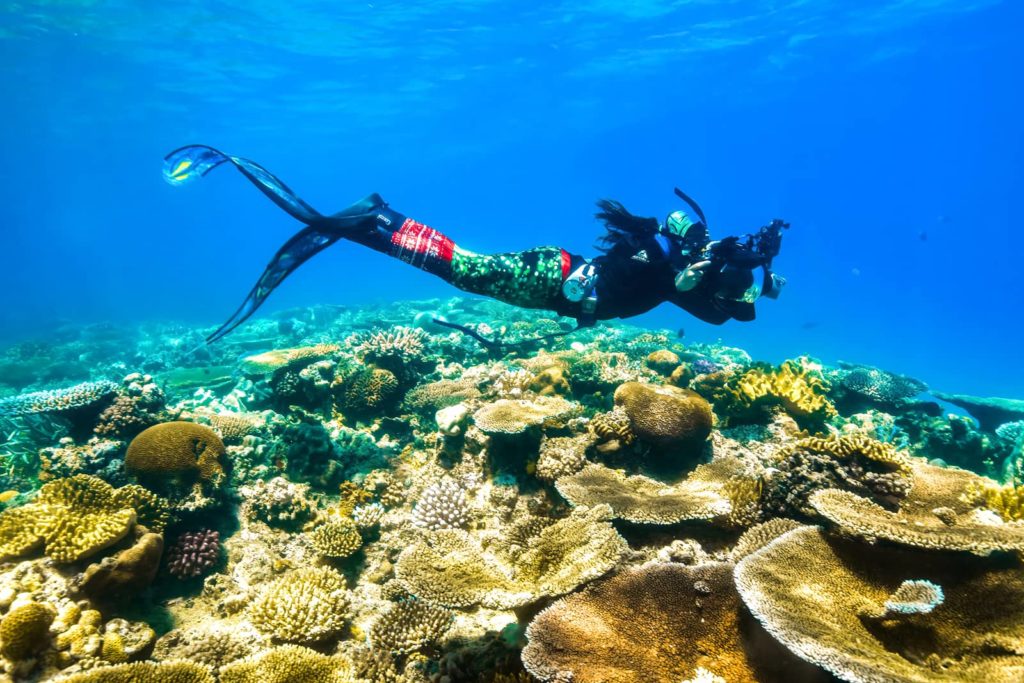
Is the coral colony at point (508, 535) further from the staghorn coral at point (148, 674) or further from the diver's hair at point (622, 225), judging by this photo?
the diver's hair at point (622, 225)

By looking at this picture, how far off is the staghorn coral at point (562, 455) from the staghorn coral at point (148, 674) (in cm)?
359

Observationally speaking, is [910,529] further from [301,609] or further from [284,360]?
[284,360]

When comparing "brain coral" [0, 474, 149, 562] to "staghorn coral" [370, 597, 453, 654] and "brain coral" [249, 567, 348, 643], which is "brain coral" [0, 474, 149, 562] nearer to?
"brain coral" [249, 567, 348, 643]

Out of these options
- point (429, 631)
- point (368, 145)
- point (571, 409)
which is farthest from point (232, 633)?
point (368, 145)

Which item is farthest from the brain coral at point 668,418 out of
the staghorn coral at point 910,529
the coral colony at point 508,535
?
the staghorn coral at point 910,529

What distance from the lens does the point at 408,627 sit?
13.6 feet

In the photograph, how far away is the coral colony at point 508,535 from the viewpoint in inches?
112

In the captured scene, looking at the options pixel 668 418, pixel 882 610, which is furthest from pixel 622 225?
pixel 882 610

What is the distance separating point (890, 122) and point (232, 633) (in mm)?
111403

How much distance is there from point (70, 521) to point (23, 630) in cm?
131

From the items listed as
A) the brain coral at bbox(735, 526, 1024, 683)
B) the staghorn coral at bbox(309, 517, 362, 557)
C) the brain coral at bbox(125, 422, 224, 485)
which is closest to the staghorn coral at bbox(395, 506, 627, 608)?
the brain coral at bbox(735, 526, 1024, 683)

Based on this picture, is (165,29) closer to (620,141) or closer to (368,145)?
(368,145)

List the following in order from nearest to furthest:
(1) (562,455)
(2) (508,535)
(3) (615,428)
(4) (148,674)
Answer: (4) (148,674) < (2) (508,535) < (1) (562,455) < (3) (615,428)

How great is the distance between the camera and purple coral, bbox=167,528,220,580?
16.4 feet
